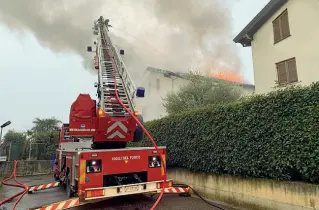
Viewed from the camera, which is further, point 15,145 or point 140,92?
point 15,145

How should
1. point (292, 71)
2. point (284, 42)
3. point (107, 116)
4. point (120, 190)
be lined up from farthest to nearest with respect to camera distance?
point (284, 42) < point (292, 71) < point (107, 116) < point (120, 190)

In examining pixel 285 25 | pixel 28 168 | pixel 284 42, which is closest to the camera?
pixel 284 42

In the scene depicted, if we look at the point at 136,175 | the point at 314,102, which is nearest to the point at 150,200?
the point at 136,175

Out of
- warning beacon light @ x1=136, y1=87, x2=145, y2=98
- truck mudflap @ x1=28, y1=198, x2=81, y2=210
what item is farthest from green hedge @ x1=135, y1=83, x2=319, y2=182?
truck mudflap @ x1=28, y1=198, x2=81, y2=210

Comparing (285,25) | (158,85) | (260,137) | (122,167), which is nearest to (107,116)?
(122,167)

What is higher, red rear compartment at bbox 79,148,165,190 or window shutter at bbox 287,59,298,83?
window shutter at bbox 287,59,298,83

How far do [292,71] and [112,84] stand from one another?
1044 centimetres

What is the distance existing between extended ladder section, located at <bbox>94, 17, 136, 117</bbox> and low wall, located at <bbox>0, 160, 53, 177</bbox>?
13508mm

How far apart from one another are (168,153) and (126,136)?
160 inches

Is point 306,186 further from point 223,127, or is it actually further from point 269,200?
point 223,127

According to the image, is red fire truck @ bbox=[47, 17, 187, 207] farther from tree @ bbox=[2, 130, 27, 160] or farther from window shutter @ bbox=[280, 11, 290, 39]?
tree @ bbox=[2, 130, 27, 160]

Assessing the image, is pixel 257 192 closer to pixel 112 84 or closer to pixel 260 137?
pixel 260 137

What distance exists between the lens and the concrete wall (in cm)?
1239

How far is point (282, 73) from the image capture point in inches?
550
